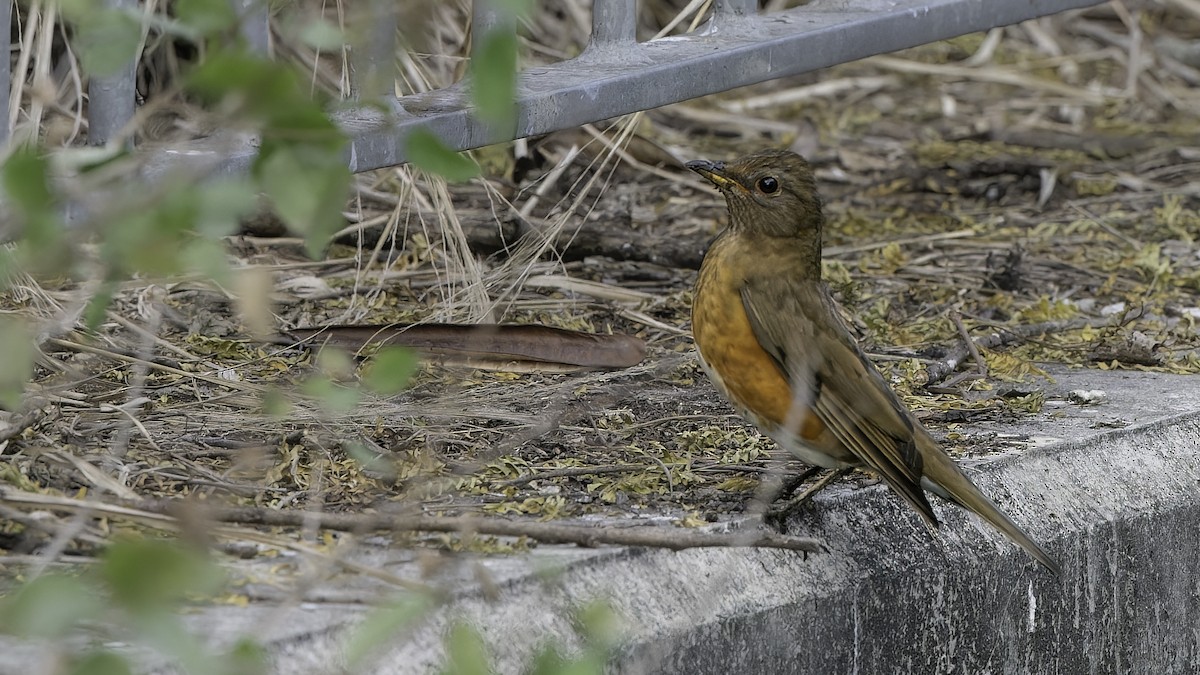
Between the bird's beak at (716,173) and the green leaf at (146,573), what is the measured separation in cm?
215

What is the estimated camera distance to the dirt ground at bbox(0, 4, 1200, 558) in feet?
9.62

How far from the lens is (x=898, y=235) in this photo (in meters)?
5.40

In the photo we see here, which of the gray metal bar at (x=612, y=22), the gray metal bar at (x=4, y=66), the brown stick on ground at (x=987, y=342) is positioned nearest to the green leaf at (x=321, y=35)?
the gray metal bar at (x=4, y=66)

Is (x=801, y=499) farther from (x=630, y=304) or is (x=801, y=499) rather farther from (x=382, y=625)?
(x=630, y=304)

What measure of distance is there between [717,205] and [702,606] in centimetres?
300

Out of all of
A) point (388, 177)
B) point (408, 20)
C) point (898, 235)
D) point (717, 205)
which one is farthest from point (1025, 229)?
point (408, 20)

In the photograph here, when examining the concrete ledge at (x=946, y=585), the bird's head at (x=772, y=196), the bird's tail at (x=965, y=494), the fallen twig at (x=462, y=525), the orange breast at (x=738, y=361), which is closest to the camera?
the fallen twig at (x=462, y=525)

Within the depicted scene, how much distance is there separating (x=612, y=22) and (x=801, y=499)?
1.24 metres

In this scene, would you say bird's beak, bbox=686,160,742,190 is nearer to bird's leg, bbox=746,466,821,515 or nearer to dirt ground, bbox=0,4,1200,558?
dirt ground, bbox=0,4,1200,558

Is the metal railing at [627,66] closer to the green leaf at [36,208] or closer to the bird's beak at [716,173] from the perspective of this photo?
the bird's beak at [716,173]

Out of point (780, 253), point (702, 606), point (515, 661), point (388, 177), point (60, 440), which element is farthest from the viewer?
point (388, 177)

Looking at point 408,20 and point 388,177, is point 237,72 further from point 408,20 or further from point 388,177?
point 388,177

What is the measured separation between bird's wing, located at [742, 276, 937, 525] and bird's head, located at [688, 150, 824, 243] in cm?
17

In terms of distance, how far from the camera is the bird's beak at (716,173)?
11.8 feet
